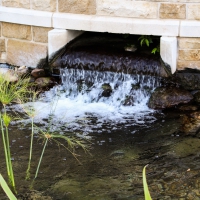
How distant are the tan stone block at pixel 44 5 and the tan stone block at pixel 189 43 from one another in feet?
5.42

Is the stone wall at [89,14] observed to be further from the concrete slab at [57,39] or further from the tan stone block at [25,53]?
the concrete slab at [57,39]

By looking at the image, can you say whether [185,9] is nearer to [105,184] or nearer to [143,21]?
[143,21]

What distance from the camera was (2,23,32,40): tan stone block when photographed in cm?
651

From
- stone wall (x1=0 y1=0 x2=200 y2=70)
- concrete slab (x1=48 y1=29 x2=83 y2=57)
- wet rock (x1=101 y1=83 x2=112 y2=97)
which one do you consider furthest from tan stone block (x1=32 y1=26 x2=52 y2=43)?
wet rock (x1=101 y1=83 x2=112 y2=97)

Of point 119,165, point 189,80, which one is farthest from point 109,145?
point 189,80

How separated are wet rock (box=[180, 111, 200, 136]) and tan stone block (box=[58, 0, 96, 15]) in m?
1.76

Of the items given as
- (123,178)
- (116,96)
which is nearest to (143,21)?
(116,96)

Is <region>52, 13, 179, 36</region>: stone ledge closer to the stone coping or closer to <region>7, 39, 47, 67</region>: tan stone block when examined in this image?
the stone coping

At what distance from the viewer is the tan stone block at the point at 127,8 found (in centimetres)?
581

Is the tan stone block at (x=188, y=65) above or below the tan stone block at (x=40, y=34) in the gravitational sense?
below

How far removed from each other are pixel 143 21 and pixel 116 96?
967 millimetres

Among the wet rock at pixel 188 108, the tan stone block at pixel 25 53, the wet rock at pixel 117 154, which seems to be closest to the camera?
the wet rock at pixel 117 154

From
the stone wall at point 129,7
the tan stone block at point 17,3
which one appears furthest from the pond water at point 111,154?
the tan stone block at point 17,3

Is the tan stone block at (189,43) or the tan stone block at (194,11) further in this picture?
the tan stone block at (189,43)
